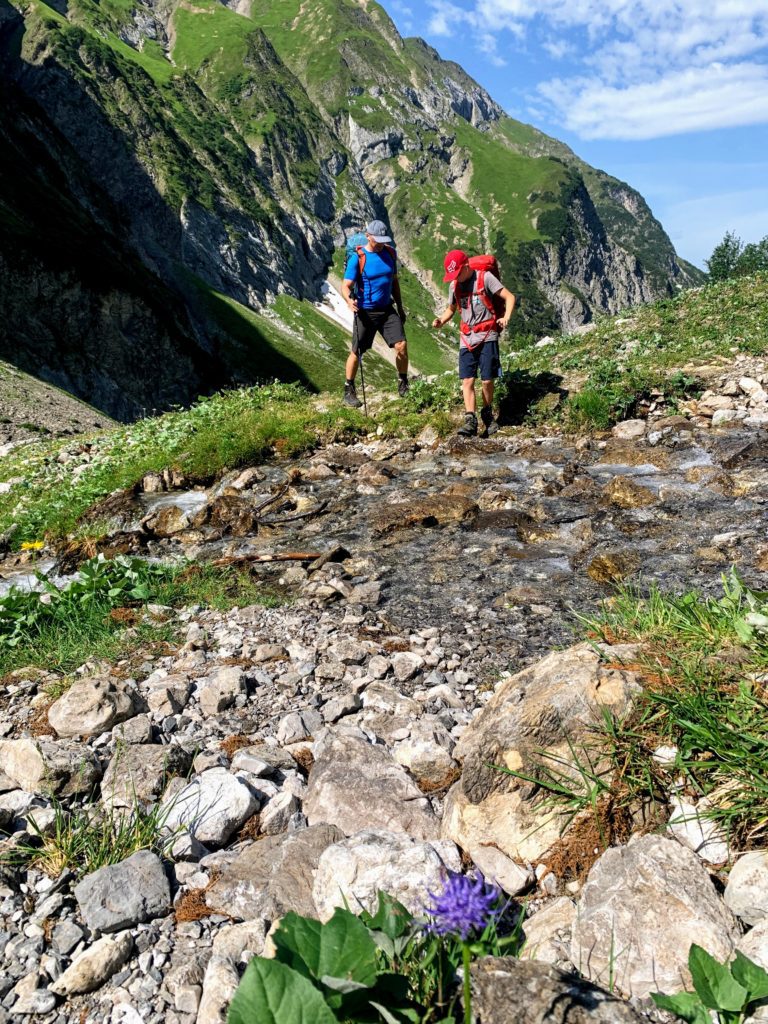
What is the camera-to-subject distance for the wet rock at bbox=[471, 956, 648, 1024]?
194 centimetres

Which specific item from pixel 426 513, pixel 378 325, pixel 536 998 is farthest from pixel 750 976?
pixel 378 325

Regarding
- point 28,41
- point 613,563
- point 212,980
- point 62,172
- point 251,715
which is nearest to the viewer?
point 212,980

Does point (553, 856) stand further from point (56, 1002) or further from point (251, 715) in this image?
point (251, 715)

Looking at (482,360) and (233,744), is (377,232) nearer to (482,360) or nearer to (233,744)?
(482,360)

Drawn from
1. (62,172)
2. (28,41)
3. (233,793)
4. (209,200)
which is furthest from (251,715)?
(28,41)

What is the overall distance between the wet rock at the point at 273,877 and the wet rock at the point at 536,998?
106 centimetres

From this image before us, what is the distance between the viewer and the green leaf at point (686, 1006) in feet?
6.66

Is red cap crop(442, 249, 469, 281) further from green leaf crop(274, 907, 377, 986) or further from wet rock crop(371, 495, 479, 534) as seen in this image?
green leaf crop(274, 907, 377, 986)

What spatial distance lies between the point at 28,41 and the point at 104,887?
225 m

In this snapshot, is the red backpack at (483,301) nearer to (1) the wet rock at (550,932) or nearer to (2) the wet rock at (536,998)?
(1) the wet rock at (550,932)

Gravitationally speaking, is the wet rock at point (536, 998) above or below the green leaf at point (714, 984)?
above

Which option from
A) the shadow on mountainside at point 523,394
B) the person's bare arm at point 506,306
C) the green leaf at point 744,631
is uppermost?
the person's bare arm at point 506,306

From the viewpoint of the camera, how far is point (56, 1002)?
2.44m

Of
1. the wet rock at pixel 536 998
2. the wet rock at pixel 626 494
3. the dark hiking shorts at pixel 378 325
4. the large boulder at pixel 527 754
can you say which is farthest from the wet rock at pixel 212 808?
the dark hiking shorts at pixel 378 325
